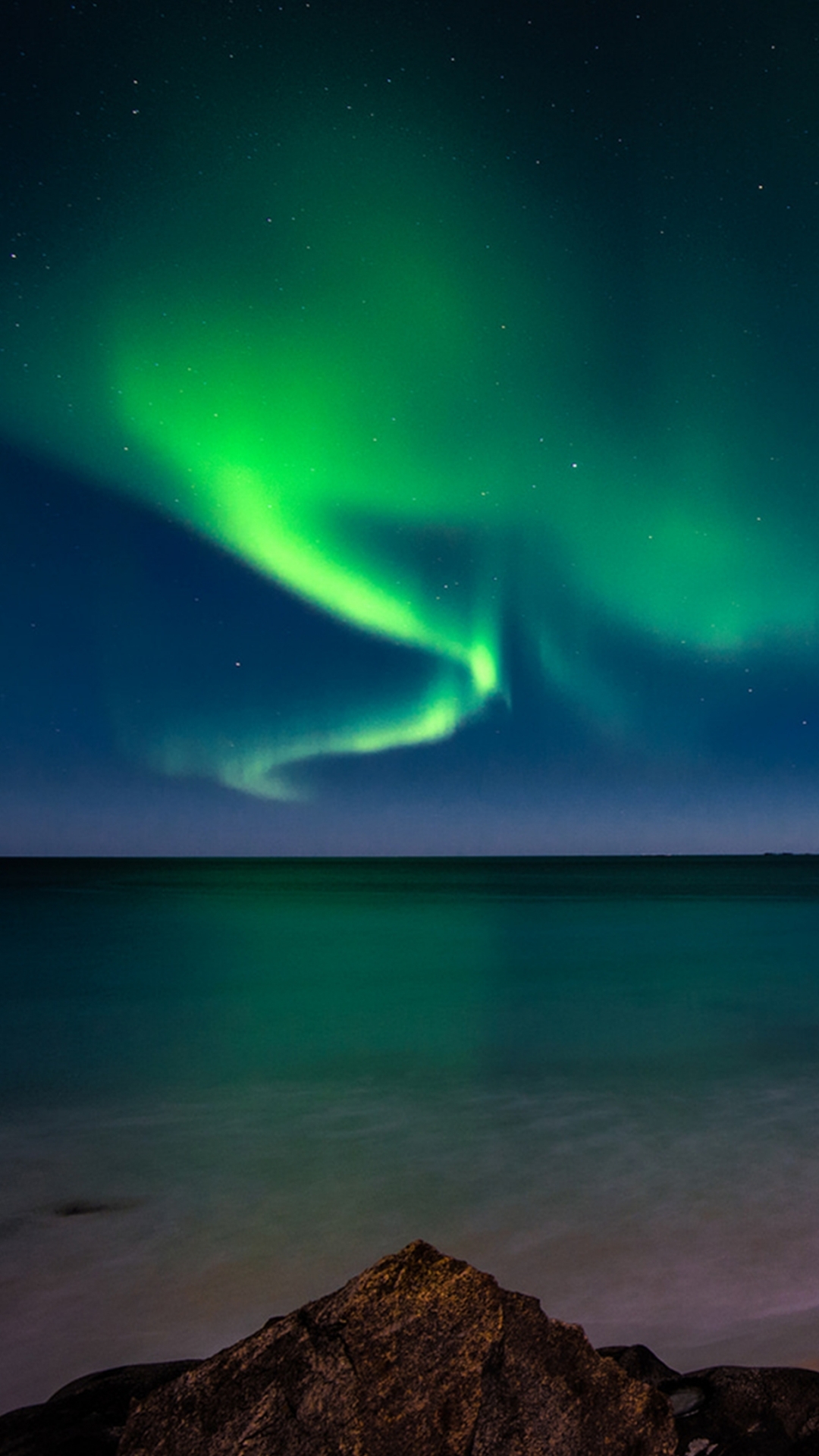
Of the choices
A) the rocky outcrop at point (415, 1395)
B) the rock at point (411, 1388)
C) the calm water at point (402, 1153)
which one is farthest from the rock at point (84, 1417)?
the calm water at point (402, 1153)

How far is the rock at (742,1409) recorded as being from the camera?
210cm

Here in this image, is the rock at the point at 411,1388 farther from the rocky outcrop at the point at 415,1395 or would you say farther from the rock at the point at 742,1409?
the rock at the point at 742,1409

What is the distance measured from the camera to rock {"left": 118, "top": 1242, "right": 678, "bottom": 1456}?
5.80 feet

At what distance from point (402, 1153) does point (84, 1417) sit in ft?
11.7

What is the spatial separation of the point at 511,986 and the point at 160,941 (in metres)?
12.7

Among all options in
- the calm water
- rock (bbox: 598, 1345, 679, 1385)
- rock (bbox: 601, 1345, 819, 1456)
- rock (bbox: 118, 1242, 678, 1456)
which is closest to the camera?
rock (bbox: 118, 1242, 678, 1456)

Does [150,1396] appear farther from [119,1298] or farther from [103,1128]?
[103,1128]

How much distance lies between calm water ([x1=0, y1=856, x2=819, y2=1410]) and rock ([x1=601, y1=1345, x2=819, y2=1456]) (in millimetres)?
929

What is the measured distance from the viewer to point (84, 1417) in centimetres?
229

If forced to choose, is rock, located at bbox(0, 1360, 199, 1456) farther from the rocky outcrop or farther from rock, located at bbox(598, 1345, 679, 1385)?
rock, located at bbox(598, 1345, 679, 1385)

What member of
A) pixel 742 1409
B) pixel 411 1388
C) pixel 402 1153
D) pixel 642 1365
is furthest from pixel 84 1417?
pixel 402 1153

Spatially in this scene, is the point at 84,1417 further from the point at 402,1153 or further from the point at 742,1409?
the point at 402,1153

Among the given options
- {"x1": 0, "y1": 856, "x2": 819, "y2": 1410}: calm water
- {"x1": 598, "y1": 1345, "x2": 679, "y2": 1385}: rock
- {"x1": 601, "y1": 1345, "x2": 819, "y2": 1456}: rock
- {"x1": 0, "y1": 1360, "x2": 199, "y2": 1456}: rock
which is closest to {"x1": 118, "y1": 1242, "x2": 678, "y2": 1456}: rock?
{"x1": 0, "y1": 1360, "x2": 199, "y2": 1456}: rock

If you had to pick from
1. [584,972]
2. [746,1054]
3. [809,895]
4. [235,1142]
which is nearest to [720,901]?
[809,895]
